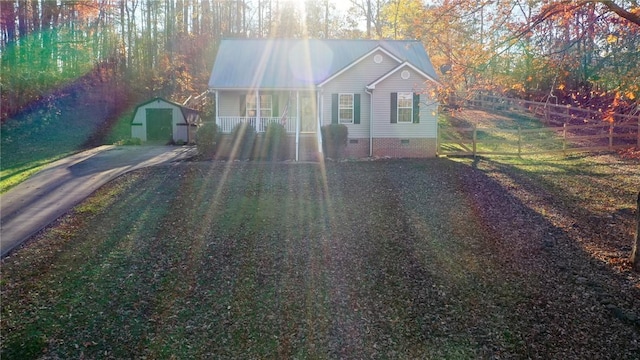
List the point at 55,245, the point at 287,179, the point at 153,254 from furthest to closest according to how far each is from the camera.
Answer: the point at 287,179, the point at 55,245, the point at 153,254

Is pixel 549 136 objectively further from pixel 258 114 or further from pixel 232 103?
pixel 232 103

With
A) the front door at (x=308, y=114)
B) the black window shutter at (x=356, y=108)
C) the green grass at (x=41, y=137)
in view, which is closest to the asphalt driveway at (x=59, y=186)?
the green grass at (x=41, y=137)

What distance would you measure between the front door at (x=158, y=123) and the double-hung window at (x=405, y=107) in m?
13.2

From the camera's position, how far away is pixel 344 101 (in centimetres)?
2119

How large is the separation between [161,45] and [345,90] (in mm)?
25852

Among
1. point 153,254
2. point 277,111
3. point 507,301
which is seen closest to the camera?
point 507,301

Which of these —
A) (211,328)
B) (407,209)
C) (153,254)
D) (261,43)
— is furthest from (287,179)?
(261,43)

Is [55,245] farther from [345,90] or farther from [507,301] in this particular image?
[345,90]

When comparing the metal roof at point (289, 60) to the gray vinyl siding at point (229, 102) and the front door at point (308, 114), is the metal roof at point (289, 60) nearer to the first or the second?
the gray vinyl siding at point (229, 102)

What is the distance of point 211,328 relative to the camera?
6.28 metres

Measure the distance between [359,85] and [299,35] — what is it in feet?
77.3

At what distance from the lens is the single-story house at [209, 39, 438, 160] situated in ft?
67.5

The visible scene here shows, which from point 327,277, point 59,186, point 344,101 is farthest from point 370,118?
point 327,277

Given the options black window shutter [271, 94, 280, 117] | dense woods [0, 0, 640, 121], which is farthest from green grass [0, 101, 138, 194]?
black window shutter [271, 94, 280, 117]
